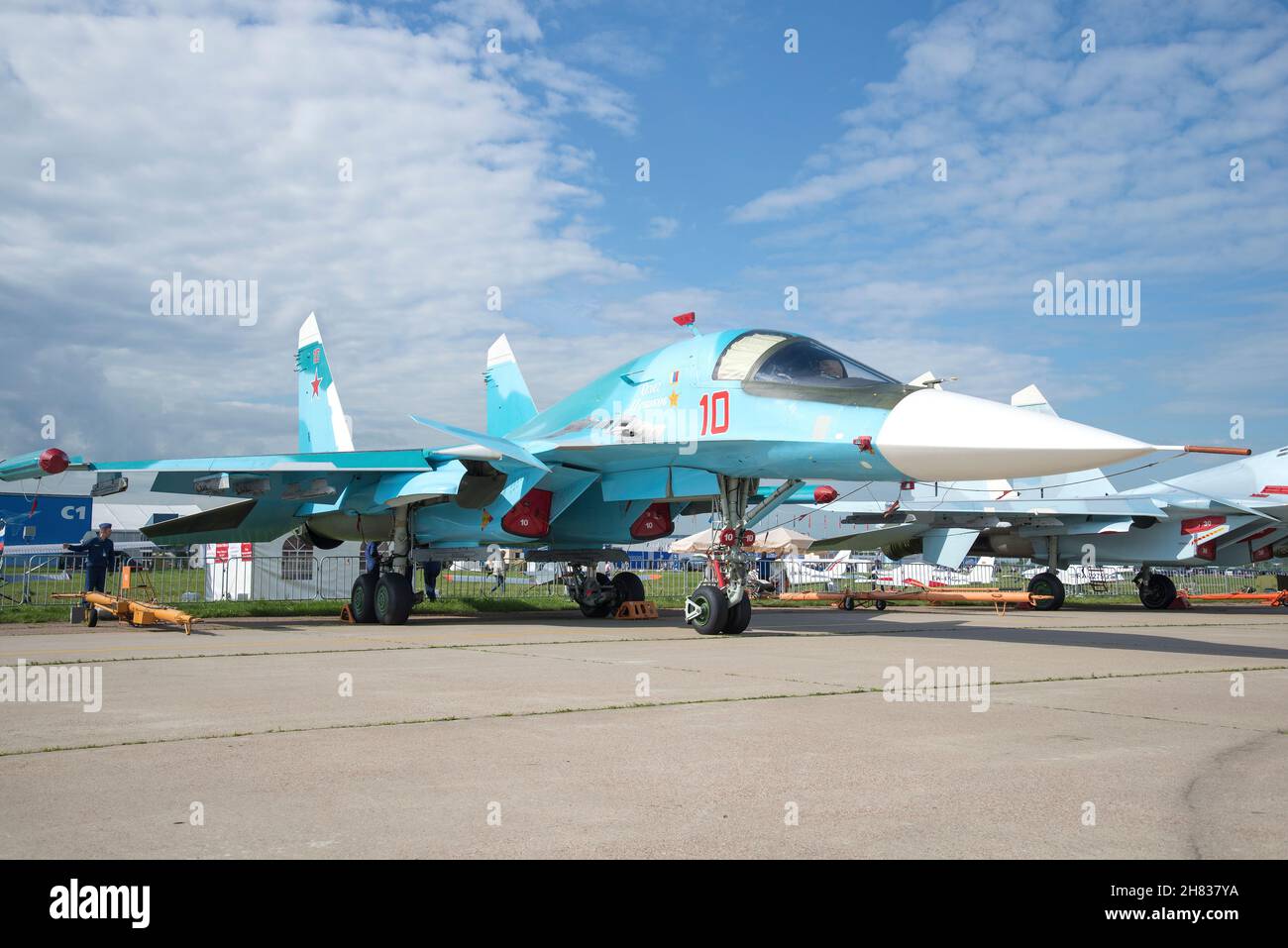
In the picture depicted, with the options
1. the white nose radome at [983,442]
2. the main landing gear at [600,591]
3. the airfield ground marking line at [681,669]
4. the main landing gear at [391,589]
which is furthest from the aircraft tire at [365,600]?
the white nose radome at [983,442]

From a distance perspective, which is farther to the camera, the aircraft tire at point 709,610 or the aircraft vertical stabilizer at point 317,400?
the aircraft vertical stabilizer at point 317,400

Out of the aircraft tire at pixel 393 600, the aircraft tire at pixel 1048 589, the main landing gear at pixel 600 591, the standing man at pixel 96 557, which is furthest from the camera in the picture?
the aircraft tire at pixel 1048 589

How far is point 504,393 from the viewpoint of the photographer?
17141mm

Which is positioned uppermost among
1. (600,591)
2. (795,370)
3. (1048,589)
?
(795,370)

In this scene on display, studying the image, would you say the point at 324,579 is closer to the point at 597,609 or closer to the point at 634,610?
the point at 597,609

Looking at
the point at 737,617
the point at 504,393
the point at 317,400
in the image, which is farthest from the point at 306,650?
the point at 317,400

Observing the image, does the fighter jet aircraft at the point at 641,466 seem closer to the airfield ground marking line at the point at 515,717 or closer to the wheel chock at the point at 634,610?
the wheel chock at the point at 634,610

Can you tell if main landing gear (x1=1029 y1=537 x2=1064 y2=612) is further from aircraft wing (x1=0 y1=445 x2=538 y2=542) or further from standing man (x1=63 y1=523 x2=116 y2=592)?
standing man (x1=63 y1=523 x2=116 y2=592)

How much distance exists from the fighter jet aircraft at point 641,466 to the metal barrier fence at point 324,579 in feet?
4.52

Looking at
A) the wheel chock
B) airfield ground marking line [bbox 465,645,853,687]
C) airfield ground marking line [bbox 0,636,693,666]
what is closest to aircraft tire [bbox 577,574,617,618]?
the wheel chock

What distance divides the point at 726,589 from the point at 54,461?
7.59 meters

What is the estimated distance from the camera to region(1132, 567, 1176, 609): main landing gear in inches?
830

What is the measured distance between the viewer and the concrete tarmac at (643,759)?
2873 millimetres
